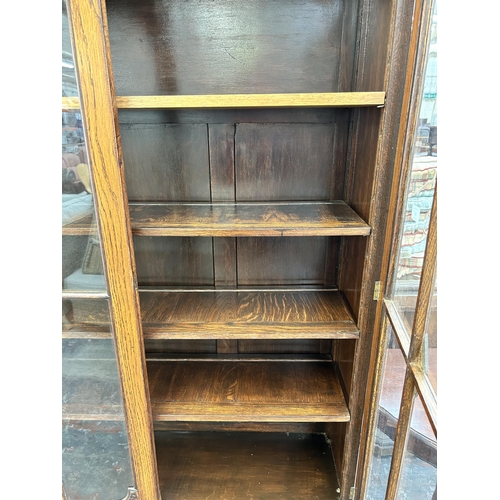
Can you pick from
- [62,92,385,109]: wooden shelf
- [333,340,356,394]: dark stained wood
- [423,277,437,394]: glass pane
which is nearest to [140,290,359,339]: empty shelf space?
[333,340,356,394]: dark stained wood

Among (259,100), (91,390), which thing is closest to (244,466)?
(91,390)

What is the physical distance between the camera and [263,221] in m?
1.17

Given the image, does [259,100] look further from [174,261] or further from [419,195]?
[174,261]

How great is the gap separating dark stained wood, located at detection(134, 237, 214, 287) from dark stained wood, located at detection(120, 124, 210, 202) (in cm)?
18

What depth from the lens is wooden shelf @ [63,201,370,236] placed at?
1.08 m

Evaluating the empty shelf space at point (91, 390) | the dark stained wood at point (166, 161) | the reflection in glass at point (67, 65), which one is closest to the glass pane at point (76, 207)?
the reflection in glass at point (67, 65)

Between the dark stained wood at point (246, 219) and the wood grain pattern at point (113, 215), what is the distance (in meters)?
0.12

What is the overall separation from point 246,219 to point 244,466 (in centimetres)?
108

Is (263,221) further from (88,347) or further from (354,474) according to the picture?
(354,474)

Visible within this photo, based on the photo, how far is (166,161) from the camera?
1390mm

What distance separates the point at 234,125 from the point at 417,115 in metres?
0.69

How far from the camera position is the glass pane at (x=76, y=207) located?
34.3 inches

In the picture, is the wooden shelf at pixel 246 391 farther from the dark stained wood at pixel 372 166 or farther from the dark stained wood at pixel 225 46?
the dark stained wood at pixel 225 46
